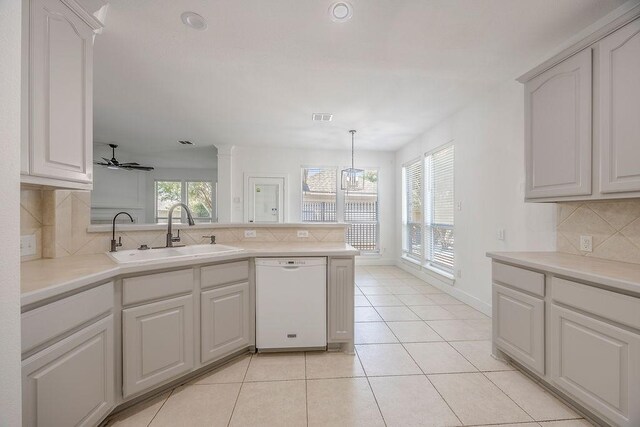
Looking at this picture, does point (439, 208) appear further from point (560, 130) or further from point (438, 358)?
point (438, 358)

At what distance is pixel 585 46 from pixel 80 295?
10.7ft

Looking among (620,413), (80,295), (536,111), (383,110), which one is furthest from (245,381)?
(383,110)

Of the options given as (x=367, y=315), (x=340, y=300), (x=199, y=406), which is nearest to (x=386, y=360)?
(x=340, y=300)

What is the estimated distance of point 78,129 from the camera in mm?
1501

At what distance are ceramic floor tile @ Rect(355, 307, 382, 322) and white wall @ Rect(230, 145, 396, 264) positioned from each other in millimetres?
2893

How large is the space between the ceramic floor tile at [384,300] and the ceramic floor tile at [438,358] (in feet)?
3.37

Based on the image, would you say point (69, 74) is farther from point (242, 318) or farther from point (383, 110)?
point (383, 110)

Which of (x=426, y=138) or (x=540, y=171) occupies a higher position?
(x=426, y=138)

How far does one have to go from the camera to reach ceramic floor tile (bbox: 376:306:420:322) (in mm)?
3000

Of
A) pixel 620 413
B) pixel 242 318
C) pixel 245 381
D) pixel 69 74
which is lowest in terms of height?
pixel 245 381

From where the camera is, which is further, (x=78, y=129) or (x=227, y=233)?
(x=227, y=233)

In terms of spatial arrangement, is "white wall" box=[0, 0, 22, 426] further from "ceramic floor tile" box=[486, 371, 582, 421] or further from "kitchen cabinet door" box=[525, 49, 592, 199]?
"kitchen cabinet door" box=[525, 49, 592, 199]

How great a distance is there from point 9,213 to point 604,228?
3.17 m

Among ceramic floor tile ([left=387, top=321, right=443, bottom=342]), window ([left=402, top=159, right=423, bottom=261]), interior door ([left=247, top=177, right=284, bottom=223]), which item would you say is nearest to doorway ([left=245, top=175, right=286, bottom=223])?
interior door ([left=247, top=177, right=284, bottom=223])
